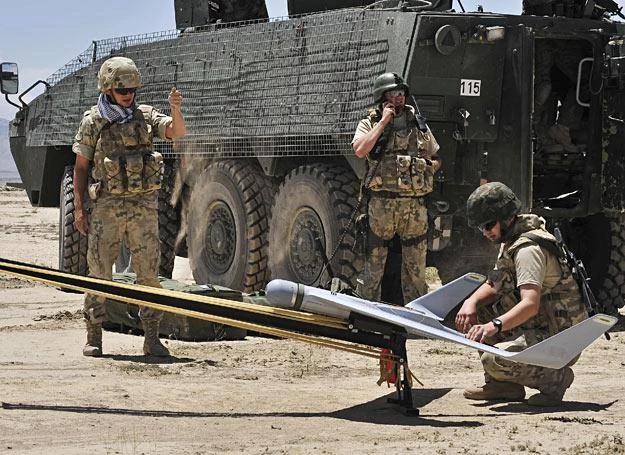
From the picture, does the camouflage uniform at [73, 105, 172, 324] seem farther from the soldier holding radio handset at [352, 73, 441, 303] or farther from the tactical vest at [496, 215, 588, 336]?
the tactical vest at [496, 215, 588, 336]

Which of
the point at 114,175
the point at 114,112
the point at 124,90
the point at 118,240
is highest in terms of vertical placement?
the point at 124,90

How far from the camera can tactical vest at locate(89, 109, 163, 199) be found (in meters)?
9.41

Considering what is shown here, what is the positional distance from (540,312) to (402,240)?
292 centimetres

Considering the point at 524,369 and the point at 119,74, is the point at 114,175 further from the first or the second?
the point at 524,369

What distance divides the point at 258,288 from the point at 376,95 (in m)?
2.97

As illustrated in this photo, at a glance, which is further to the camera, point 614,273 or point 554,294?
point 614,273

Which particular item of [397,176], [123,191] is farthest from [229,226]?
[123,191]

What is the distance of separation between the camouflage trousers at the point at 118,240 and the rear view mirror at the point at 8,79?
18.9 feet

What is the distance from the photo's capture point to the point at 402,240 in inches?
424

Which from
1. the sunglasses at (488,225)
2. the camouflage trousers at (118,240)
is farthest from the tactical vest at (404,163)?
the sunglasses at (488,225)

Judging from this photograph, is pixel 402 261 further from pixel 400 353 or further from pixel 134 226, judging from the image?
pixel 400 353

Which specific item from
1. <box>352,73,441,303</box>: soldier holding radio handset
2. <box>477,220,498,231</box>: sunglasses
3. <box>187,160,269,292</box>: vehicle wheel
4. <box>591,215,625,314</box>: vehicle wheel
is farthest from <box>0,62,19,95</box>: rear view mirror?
<box>477,220,498,231</box>: sunglasses

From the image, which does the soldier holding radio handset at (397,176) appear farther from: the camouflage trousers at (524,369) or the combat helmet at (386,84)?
the camouflage trousers at (524,369)

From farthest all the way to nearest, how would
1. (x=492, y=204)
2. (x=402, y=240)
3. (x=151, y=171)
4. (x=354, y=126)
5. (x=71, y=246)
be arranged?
(x=71, y=246)
(x=354, y=126)
(x=402, y=240)
(x=151, y=171)
(x=492, y=204)
